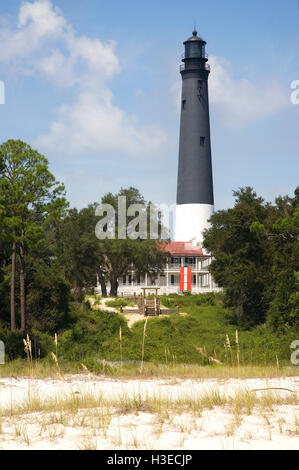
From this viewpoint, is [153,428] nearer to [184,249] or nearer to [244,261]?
[244,261]

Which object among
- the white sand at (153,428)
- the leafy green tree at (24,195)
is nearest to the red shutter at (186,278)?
the leafy green tree at (24,195)

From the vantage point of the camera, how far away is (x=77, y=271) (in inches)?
2051

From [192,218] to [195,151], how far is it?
7.32 m

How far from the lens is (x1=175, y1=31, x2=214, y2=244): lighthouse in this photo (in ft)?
224

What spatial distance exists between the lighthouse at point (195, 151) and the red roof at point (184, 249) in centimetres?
256

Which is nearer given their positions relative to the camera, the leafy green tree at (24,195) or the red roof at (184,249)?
the leafy green tree at (24,195)

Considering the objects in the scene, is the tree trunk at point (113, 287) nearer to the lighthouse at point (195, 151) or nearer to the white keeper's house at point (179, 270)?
the white keeper's house at point (179, 270)

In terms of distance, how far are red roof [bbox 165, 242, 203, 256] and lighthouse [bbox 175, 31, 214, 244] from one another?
8.41 feet

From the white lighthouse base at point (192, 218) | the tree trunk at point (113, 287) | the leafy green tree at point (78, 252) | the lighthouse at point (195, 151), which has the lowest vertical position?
the tree trunk at point (113, 287)

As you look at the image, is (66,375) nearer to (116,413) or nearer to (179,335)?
(116,413)

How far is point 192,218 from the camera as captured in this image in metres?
68.8

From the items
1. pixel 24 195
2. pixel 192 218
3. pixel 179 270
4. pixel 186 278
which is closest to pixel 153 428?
pixel 24 195

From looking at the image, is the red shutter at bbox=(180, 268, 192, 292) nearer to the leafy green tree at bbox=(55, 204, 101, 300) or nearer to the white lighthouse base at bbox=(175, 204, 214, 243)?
the white lighthouse base at bbox=(175, 204, 214, 243)

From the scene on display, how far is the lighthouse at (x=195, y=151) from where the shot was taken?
6812 cm
